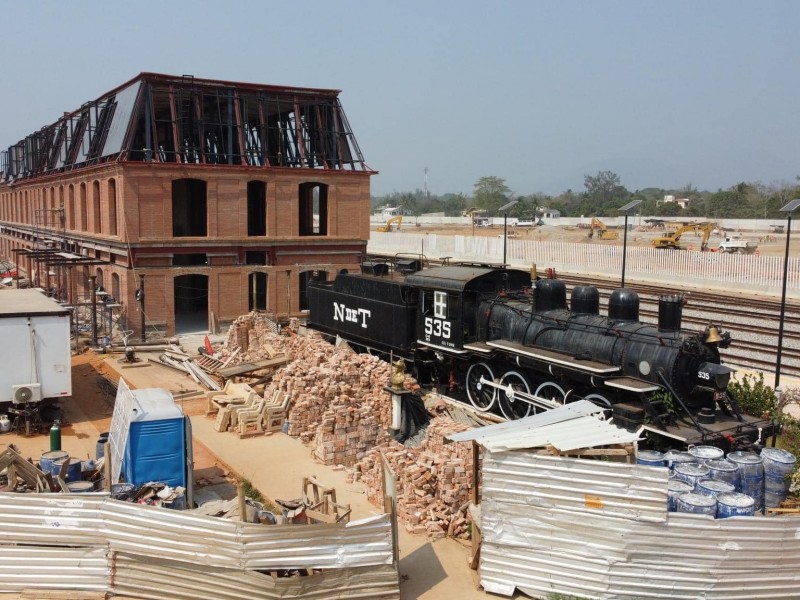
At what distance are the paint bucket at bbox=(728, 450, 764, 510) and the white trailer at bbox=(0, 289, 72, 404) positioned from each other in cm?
1385

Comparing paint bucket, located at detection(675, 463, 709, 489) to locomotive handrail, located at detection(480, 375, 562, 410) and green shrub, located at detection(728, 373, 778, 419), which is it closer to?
locomotive handrail, located at detection(480, 375, 562, 410)

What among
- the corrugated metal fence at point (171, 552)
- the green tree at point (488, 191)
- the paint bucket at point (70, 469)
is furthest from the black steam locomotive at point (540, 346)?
the green tree at point (488, 191)

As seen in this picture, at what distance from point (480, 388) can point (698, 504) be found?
28.6 ft

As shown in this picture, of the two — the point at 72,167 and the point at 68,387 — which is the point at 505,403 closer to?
the point at 68,387

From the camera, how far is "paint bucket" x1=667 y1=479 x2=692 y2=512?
922cm

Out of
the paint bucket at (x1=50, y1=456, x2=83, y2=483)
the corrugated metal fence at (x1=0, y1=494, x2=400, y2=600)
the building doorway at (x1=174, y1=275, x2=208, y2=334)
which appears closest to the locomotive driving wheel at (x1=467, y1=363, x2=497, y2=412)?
the corrugated metal fence at (x1=0, y1=494, x2=400, y2=600)

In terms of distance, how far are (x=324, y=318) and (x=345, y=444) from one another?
33.4 ft

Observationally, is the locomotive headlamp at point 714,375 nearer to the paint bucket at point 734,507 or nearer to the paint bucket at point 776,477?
the paint bucket at point 776,477

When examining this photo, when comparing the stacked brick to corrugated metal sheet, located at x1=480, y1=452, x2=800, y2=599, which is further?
the stacked brick

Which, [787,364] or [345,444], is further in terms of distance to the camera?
[787,364]

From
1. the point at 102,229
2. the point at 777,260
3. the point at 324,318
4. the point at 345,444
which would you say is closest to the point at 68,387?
the point at 345,444

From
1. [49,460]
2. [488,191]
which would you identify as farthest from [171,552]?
[488,191]

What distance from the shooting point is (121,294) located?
2802 cm

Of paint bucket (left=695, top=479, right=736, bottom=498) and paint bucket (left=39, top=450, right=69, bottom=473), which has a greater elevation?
paint bucket (left=695, top=479, right=736, bottom=498)
